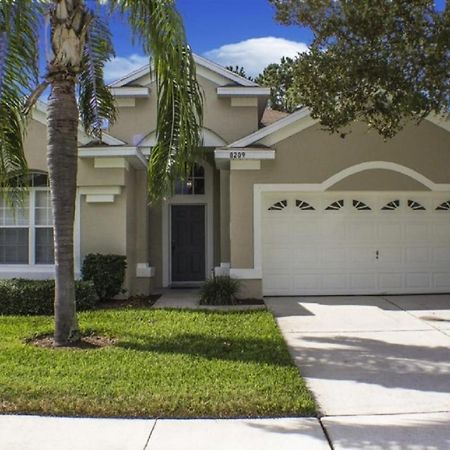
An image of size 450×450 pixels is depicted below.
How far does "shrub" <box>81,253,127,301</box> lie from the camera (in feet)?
40.0

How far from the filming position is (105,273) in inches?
481

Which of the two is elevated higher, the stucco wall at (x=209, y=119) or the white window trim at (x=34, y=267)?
the stucco wall at (x=209, y=119)

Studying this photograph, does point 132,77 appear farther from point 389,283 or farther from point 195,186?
point 389,283

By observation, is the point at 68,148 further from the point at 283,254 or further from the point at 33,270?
the point at 283,254

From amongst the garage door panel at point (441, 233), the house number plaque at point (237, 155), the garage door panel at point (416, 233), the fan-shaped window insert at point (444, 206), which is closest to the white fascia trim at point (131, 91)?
the house number plaque at point (237, 155)

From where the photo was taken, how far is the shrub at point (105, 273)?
12.2 m

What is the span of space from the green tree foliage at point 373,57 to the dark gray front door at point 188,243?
689cm

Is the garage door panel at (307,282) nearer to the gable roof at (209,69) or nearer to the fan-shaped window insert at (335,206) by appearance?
the fan-shaped window insert at (335,206)

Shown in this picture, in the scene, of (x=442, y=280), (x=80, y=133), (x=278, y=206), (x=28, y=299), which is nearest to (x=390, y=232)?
(x=442, y=280)

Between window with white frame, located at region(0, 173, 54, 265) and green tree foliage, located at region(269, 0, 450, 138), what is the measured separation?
22.1ft

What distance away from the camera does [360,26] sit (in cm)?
866

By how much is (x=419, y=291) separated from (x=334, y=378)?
24.9ft

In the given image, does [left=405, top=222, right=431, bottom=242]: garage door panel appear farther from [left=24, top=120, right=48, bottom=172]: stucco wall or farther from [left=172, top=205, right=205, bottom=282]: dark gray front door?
[left=24, top=120, right=48, bottom=172]: stucco wall

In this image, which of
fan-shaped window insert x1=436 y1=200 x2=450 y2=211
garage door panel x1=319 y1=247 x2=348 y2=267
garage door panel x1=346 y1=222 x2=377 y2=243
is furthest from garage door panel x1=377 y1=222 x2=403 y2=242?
fan-shaped window insert x1=436 y1=200 x2=450 y2=211
